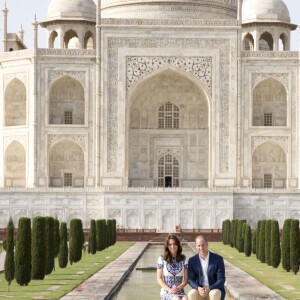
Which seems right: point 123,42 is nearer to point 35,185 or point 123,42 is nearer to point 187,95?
point 187,95

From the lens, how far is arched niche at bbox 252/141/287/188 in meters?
35.9

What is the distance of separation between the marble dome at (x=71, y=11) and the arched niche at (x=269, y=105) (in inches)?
300

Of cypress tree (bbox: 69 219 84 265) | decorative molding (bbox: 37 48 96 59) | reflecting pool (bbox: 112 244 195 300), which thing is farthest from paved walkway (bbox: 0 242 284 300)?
decorative molding (bbox: 37 48 96 59)

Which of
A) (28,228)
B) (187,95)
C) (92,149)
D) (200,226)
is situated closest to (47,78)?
(92,149)

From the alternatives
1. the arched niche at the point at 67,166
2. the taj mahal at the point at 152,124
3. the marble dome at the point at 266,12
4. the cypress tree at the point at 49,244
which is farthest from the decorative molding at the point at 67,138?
the cypress tree at the point at 49,244

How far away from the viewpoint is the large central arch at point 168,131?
120ft

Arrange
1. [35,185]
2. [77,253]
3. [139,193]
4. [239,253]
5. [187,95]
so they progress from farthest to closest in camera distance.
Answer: [187,95], [35,185], [139,193], [239,253], [77,253]

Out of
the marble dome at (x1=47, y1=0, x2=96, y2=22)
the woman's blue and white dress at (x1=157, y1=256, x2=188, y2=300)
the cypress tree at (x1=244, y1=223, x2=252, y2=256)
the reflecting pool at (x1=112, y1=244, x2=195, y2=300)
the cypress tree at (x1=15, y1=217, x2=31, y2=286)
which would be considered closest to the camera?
the woman's blue and white dress at (x1=157, y1=256, x2=188, y2=300)

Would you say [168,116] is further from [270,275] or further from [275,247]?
[270,275]

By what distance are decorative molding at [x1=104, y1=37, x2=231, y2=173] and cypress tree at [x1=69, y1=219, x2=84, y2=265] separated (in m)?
15.0

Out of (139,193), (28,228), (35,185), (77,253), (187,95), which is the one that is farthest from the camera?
(187,95)

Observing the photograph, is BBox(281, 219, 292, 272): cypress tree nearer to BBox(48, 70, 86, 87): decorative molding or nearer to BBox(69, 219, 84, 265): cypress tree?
BBox(69, 219, 84, 265): cypress tree

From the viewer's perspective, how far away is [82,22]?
1516 inches

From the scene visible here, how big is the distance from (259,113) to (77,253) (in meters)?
18.5
